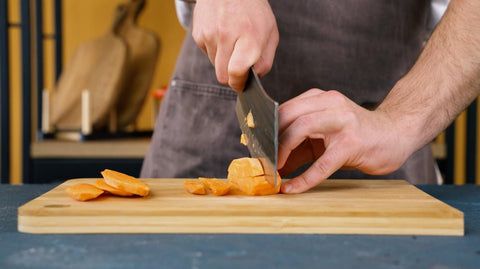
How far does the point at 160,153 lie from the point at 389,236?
2.75 ft

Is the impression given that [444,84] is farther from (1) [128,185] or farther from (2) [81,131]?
(2) [81,131]

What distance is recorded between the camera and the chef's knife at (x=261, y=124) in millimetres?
829

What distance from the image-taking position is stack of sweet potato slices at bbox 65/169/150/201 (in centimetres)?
88

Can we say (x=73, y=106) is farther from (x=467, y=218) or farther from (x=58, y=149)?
(x=467, y=218)

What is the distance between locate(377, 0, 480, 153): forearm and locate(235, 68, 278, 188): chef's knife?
269 millimetres

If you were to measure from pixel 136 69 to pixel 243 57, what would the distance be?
1689 millimetres

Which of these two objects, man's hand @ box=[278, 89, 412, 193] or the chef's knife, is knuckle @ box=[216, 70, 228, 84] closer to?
the chef's knife

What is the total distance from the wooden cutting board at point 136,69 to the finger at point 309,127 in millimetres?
1652

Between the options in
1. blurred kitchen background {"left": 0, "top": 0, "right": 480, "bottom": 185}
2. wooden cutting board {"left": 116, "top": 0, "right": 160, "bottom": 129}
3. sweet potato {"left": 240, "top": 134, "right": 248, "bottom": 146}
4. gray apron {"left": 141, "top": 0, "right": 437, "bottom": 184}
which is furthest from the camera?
wooden cutting board {"left": 116, "top": 0, "right": 160, "bottom": 129}

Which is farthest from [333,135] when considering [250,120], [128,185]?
[128,185]

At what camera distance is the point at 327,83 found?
1.42m

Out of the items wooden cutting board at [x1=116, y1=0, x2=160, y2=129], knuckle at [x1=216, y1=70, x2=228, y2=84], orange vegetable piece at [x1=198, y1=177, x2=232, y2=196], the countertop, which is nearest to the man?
knuckle at [x1=216, y1=70, x2=228, y2=84]

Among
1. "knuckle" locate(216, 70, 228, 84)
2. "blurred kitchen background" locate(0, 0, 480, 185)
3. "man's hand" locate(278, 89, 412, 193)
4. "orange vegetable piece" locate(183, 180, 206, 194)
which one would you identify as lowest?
"blurred kitchen background" locate(0, 0, 480, 185)

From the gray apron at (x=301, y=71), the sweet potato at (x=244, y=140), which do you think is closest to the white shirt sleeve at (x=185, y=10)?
the gray apron at (x=301, y=71)
